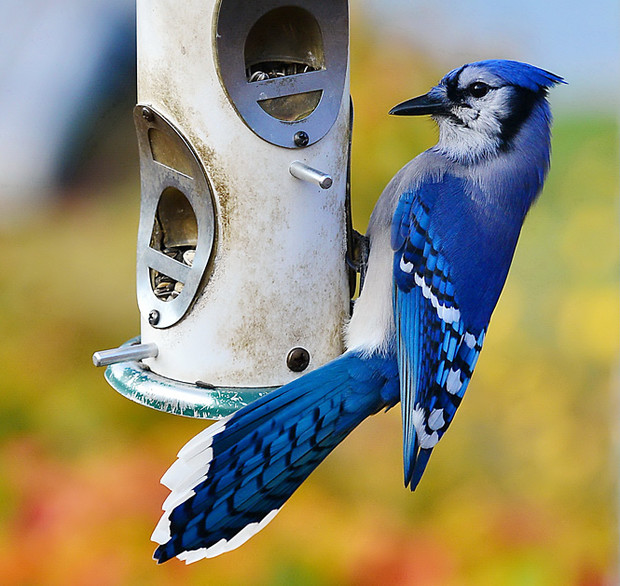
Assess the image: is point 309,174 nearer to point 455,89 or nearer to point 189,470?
point 455,89

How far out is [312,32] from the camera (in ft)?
7.48

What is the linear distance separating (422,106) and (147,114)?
25.8 inches

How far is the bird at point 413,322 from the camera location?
6.75ft

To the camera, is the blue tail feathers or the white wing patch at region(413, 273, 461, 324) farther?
the white wing patch at region(413, 273, 461, 324)

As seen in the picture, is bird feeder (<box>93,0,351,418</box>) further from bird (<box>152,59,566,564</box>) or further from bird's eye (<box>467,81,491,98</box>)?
bird's eye (<box>467,81,491,98</box>)

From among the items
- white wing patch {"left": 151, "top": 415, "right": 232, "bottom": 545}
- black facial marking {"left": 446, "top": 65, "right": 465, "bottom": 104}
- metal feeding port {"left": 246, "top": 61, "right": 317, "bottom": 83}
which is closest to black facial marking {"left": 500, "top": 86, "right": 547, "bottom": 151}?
black facial marking {"left": 446, "top": 65, "right": 465, "bottom": 104}

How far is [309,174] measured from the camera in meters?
2.16

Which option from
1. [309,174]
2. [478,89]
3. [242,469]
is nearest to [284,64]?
[309,174]

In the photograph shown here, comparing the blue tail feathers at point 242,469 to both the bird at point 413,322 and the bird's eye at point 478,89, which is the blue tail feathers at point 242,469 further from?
the bird's eye at point 478,89

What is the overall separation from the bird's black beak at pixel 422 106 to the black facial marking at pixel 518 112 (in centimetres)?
16

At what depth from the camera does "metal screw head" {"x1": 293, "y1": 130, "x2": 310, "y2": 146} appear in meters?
2.22

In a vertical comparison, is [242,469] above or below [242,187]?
below

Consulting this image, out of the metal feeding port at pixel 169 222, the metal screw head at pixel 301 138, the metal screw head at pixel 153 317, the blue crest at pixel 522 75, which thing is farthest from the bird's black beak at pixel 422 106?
the metal screw head at pixel 153 317

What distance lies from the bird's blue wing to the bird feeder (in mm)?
176
